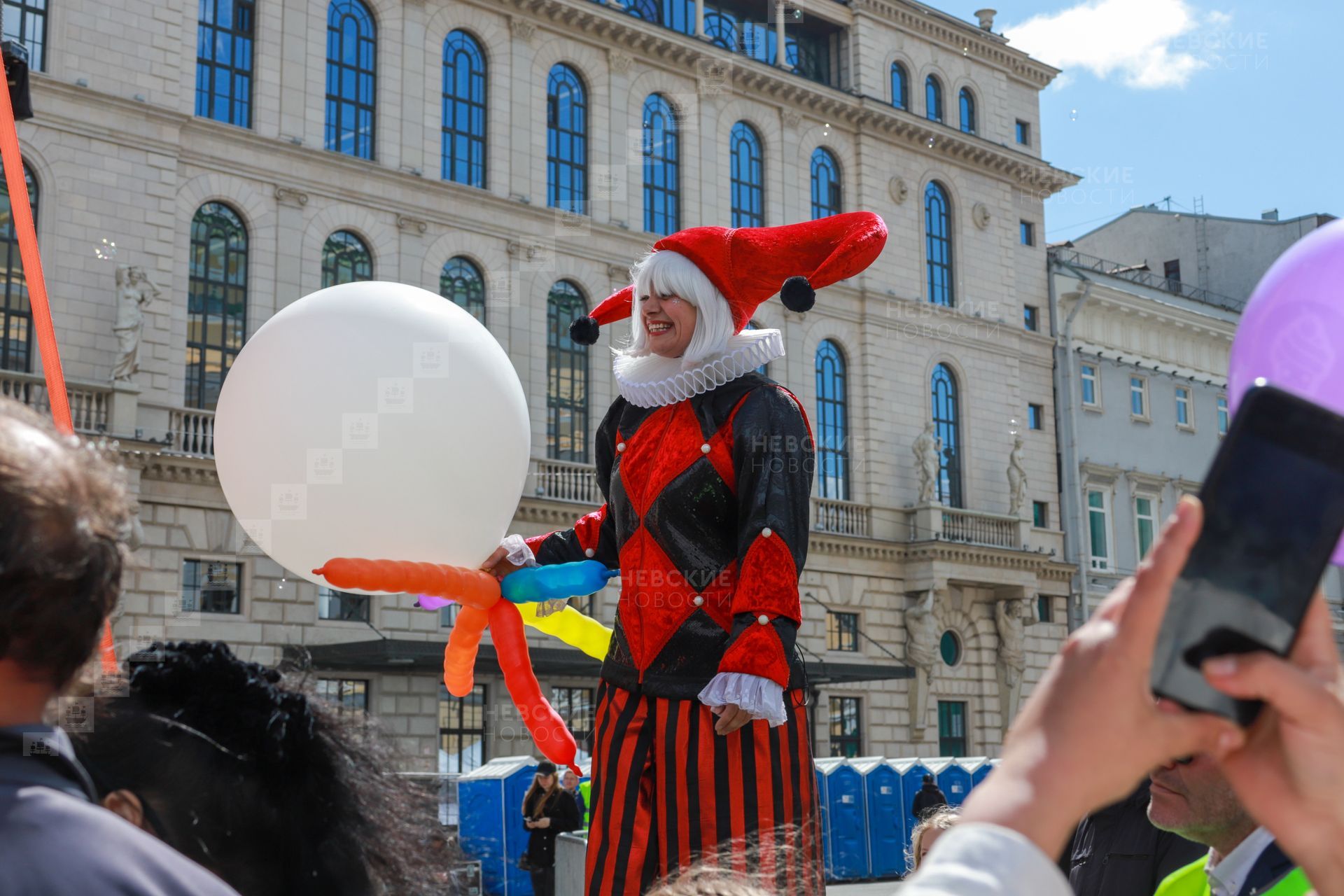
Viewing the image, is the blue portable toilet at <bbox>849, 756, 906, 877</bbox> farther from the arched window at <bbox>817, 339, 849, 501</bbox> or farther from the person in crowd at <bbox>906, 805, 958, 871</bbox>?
the person in crowd at <bbox>906, 805, 958, 871</bbox>

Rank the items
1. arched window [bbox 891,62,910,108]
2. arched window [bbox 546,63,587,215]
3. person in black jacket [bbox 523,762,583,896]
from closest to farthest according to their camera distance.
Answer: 1. person in black jacket [bbox 523,762,583,896]
2. arched window [bbox 546,63,587,215]
3. arched window [bbox 891,62,910,108]

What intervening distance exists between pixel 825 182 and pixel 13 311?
1731 cm

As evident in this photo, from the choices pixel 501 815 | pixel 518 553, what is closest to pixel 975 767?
pixel 501 815

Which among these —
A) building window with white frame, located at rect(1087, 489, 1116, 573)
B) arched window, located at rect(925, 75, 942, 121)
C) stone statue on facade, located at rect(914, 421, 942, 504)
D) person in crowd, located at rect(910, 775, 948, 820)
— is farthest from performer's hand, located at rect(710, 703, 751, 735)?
building window with white frame, located at rect(1087, 489, 1116, 573)

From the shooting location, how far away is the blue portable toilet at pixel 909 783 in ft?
72.4

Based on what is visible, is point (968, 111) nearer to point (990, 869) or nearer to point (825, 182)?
point (825, 182)

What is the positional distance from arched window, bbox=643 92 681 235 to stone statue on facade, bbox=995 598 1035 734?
11394 millimetres

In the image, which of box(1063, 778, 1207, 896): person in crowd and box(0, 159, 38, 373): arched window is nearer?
box(1063, 778, 1207, 896): person in crowd

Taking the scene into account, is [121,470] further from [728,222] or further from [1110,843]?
[728,222]

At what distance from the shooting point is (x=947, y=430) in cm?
3359

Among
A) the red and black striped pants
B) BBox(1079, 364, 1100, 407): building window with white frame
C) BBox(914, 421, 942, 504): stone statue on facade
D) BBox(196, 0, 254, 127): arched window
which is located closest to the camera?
the red and black striped pants

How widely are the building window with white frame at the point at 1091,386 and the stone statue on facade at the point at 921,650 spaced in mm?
7640

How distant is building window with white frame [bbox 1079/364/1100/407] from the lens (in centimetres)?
3591

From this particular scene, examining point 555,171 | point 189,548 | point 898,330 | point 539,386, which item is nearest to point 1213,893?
point 189,548
